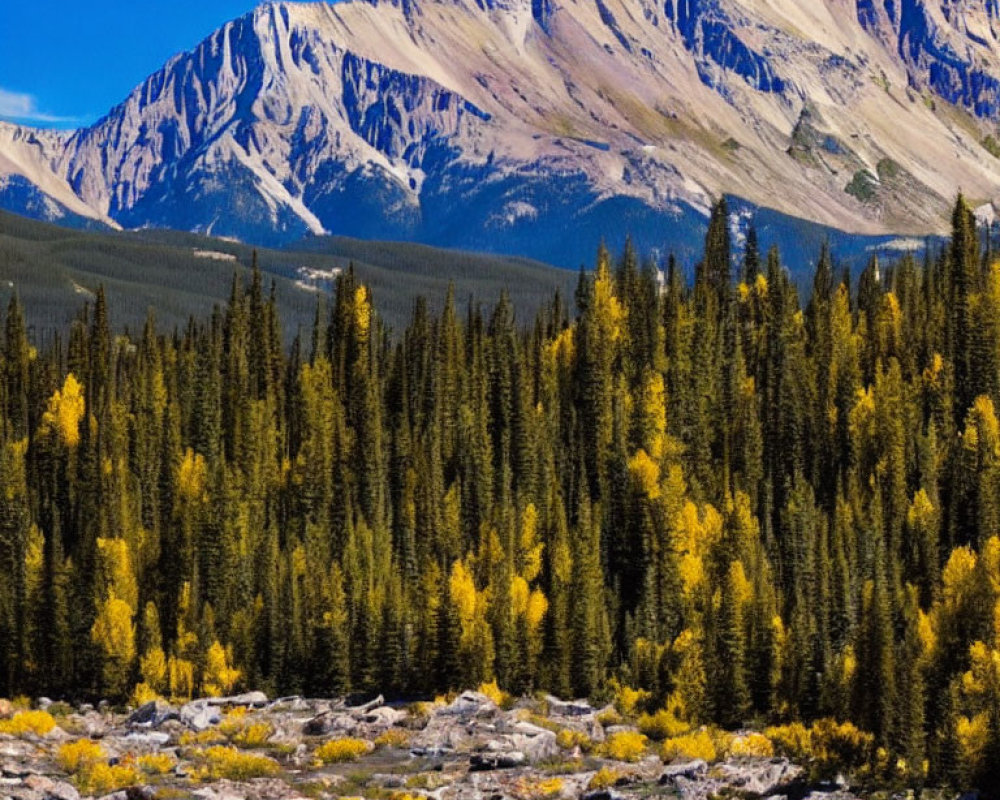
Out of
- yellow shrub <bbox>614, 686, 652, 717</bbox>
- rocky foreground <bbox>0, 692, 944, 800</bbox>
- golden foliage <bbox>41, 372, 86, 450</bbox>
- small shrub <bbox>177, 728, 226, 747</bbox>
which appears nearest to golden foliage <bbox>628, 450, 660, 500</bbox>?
yellow shrub <bbox>614, 686, 652, 717</bbox>

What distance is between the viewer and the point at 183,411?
172 m

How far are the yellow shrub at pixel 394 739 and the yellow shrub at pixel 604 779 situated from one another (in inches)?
586

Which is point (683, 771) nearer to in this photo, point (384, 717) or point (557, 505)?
point (384, 717)

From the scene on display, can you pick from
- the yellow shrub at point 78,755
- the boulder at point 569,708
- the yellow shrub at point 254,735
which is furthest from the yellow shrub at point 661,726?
the yellow shrub at point 78,755

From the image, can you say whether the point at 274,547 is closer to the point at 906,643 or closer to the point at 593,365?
the point at 593,365

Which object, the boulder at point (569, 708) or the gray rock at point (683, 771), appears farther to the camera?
the boulder at point (569, 708)

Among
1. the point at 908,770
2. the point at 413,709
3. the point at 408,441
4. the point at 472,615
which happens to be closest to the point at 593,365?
the point at 408,441

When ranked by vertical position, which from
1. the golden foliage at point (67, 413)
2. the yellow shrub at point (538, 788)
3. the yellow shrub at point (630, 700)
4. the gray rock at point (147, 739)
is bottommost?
the yellow shrub at point (538, 788)

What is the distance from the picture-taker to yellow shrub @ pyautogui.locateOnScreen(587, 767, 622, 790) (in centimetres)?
9788

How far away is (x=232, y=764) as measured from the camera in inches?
3935

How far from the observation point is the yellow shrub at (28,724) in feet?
356

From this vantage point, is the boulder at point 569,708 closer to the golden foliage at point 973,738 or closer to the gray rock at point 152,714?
the gray rock at point 152,714

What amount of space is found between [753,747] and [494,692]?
20.5 metres

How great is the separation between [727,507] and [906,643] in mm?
36531
